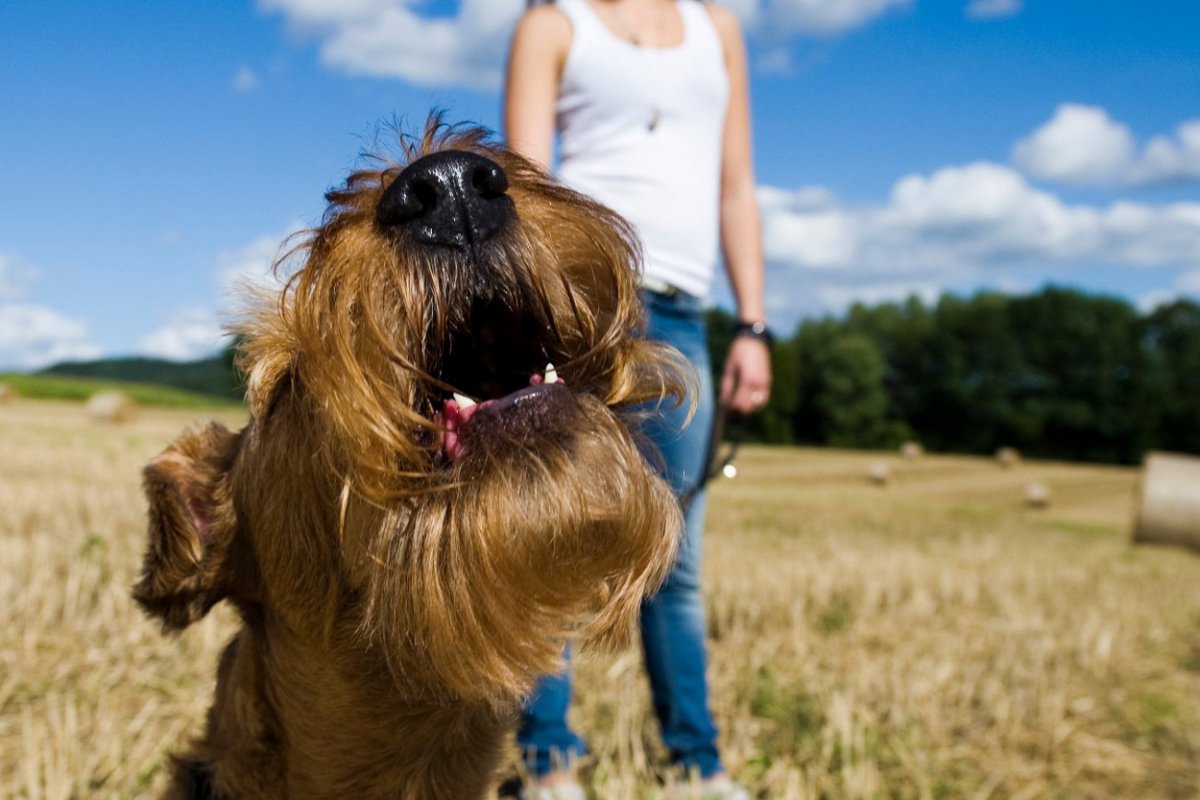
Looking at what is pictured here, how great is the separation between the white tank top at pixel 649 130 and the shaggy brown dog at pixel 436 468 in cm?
123

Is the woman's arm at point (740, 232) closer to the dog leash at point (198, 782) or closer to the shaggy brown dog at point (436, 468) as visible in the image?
the shaggy brown dog at point (436, 468)

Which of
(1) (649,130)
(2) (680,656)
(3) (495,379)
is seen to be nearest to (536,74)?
(1) (649,130)

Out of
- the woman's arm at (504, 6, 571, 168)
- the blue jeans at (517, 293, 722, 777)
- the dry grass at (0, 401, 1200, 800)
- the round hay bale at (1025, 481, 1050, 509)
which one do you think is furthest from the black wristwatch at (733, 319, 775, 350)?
the round hay bale at (1025, 481, 1050, 509)

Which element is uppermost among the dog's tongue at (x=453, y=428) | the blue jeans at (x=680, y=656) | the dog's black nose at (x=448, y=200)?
the dog's black nose at (x=448, y=200)

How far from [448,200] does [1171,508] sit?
49.5 feet

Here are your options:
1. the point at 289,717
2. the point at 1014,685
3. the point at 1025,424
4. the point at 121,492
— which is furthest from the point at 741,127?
the point at 1025,424

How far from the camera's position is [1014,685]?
4781 millimetres

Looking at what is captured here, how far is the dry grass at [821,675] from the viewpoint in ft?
11.3

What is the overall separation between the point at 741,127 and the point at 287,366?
222 centimetres

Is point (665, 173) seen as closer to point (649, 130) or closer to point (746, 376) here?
point (649, 130)

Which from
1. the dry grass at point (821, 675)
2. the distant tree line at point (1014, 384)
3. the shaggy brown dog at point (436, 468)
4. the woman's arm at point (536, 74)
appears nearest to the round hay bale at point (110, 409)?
the dry grass at point (821, 675)

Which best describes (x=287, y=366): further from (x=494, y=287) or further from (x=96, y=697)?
(x=96, y=697)

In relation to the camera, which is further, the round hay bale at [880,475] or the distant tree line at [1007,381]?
the distant tree line at [1007,381]

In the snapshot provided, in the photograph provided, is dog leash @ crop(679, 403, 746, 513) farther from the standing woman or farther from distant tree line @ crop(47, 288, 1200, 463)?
distant tree line @ crop(47, 288, 1200, 463)
